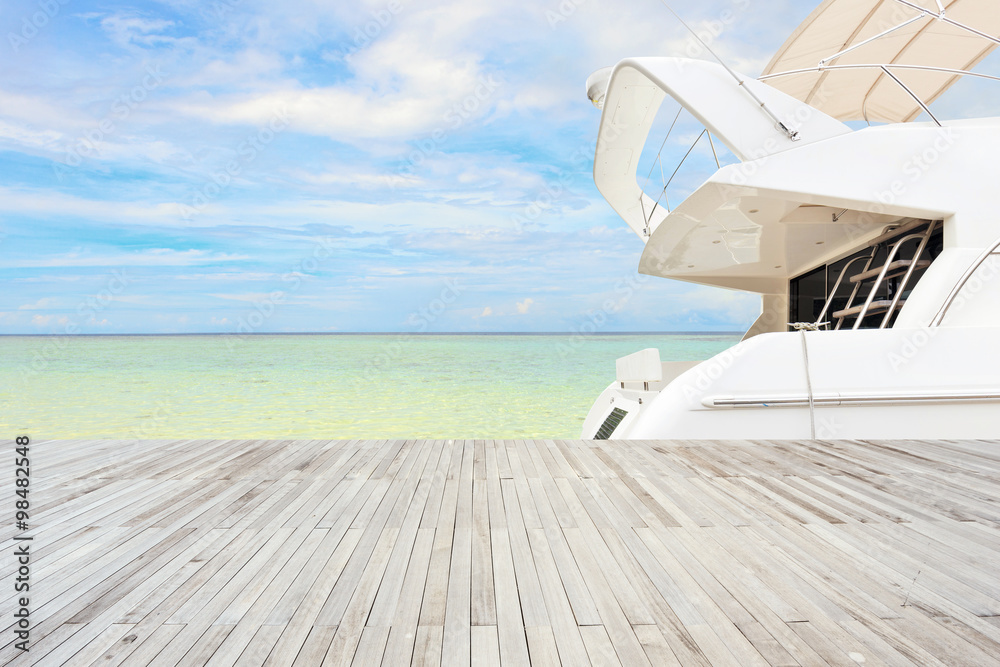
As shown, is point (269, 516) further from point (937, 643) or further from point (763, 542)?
point (937, 643)

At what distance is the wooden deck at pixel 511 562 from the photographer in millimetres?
1293

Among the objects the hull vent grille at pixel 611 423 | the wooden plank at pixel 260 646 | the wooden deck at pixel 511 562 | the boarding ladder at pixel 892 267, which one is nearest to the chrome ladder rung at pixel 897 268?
the boarding ladder at pixel 892 267

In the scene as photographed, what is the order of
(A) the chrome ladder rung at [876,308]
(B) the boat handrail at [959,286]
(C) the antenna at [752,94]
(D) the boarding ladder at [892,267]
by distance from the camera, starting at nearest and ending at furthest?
1. (B) the boat handrail at [959,286]
2. (C) the antenna at [752,94]
3. (D) the boarding ladder at [892,267]
4. (A) the chrome ladder rung at [876,308]

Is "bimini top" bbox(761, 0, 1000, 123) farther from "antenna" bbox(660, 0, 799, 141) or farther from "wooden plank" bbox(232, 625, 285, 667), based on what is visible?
"wooden plank" bbox(232, 625, 285, 667)

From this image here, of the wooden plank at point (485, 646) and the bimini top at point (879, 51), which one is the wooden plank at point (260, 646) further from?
the bimini top at point (879, 51)

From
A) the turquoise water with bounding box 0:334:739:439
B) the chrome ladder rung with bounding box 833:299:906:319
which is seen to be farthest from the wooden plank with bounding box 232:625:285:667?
the turquoise water with bounding box 0:334:739:439

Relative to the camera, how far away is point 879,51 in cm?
928

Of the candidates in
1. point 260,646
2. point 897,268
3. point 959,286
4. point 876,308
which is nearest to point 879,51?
point 897,268

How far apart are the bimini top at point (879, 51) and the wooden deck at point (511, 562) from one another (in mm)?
7579

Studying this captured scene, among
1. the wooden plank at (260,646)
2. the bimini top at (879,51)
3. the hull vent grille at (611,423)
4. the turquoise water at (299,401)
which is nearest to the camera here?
the wooden plank at (260,646)

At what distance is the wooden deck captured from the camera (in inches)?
50.9

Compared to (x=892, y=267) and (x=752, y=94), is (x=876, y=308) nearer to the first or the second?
(x=892, y=267)

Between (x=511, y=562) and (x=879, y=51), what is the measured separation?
433 inches

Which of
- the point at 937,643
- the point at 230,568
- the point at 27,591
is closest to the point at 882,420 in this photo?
the point at 937,643
